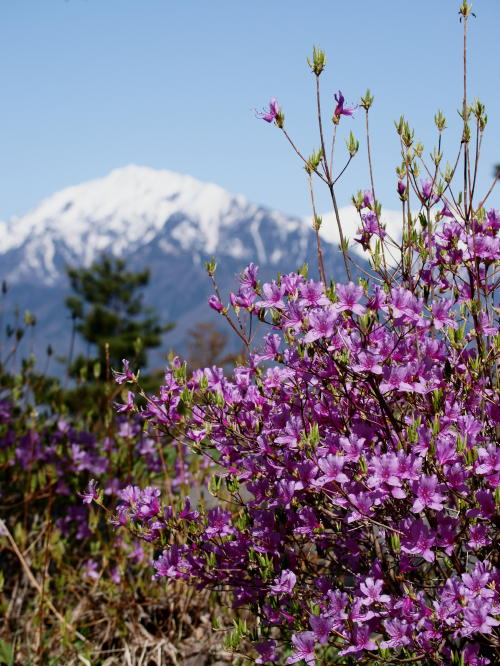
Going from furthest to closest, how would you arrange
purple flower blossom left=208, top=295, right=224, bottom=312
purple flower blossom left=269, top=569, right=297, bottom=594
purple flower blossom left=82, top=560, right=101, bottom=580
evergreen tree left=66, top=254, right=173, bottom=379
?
evergreen tree left=66, top=254, right=173, bottom=379 < purple flower blossom left=82, top=560, right=101, bottom=580 < purple flower blossom left=208, top=295, right=224, bottom=312 < purple flower blossom left=269, top=569, right=297, bottom=594

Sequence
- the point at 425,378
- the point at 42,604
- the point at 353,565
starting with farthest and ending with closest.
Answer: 1. the point at 42,604
2. the point at 353,565
3. the point at 425,378

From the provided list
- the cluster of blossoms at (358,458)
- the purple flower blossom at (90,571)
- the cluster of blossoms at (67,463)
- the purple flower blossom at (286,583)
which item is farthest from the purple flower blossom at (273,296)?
the purple flower blossom at (90,571)

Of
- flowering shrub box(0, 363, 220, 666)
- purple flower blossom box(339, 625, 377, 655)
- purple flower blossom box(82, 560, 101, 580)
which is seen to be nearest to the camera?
purple flower blossom box(339, 625, 377, 655)

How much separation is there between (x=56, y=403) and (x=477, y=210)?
11.2ft

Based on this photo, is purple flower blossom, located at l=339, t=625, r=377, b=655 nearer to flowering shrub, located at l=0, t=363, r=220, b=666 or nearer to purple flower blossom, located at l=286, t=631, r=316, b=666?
purple flower blossom, located at l=286, t=631, r=316, b=666

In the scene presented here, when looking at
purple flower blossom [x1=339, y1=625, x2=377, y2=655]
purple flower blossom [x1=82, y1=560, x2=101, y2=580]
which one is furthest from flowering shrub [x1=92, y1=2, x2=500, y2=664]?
purple flower blossom [x1=82, y1=560, x2=101, y2=580]

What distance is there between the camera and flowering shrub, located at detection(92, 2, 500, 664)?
230 centimetres

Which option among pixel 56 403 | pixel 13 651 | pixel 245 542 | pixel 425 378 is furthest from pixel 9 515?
pixel 425 378

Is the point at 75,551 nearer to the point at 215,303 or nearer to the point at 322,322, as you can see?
the point at 215,303

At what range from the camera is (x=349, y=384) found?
2.71m

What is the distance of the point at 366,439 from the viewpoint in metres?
2.54

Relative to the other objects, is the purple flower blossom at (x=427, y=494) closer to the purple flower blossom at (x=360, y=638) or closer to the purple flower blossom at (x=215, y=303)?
the purple flower blossom at (x=360, y=638)

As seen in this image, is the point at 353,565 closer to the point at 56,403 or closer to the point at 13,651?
the point at 13,651

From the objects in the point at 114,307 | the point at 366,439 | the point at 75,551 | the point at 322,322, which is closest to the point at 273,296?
the point at 322,322
